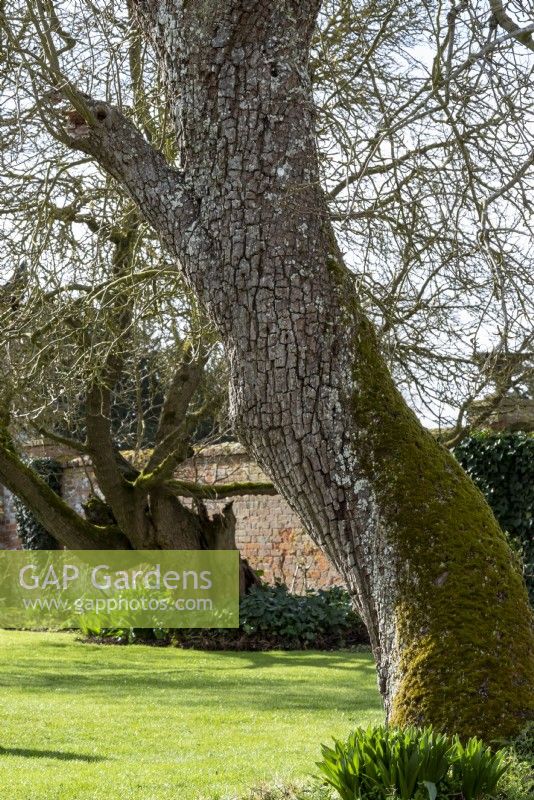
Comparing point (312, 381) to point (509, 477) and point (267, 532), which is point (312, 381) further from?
point (267, 532)

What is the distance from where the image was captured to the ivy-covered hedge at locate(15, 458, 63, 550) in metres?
16.1

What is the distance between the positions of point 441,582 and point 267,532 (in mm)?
10283

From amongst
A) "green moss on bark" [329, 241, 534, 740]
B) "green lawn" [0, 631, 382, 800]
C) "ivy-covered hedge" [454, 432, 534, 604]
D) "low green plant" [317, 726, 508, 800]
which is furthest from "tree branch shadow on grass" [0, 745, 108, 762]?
"ivy-covered hedge" [454, 432, 534, 604]

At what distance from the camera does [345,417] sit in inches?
169

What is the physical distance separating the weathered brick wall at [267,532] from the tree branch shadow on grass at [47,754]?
7402 millimetres

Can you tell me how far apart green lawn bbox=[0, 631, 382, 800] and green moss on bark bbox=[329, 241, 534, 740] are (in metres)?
1.23

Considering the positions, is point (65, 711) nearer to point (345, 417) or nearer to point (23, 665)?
point (23, 665)

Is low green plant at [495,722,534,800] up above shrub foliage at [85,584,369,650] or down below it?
below

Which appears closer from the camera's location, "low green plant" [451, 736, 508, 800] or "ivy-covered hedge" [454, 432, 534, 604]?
"low green plant" [451, 736, 508, 800]

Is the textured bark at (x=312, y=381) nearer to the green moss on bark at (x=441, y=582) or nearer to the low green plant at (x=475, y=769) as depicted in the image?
the green moss on bark at (x=441, y=582)

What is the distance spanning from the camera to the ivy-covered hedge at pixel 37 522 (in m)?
16.1

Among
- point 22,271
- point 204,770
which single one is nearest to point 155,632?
point 22,271

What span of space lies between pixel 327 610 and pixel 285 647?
0.82 meters

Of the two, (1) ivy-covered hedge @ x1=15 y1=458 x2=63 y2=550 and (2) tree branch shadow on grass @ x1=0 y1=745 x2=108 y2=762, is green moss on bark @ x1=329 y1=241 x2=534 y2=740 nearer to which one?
(2) tree branch shadow on grass @ x1=0 y1=745 x2=108 y2=762
